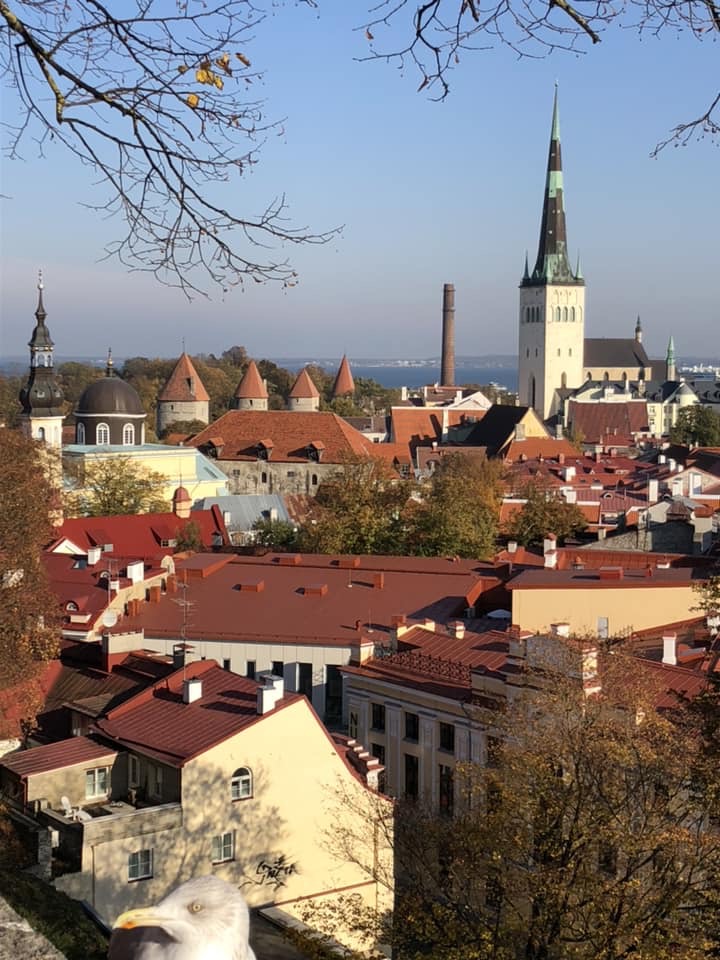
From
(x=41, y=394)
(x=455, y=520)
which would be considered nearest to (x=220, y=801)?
(x=455, y=520)

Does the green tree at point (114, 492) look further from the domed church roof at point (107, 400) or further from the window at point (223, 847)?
the window at point (223, 847)

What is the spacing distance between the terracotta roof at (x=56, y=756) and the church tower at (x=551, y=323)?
108 metres

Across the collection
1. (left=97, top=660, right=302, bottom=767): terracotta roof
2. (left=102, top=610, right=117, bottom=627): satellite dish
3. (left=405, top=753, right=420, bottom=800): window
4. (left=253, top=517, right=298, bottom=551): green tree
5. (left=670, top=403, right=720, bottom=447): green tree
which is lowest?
(left=405, top=753, right=420, bottom=800): window

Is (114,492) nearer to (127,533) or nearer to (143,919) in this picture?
(127,533)

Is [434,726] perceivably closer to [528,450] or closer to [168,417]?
[528,450]

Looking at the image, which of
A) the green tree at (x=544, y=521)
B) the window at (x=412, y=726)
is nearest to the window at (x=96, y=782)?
the window at (x=412, y=726)

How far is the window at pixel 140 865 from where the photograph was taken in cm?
1535

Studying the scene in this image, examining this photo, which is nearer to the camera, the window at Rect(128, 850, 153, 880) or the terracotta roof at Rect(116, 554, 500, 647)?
the window at Rect(128, 850, 153, 880)

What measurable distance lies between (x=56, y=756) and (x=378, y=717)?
6752 mm

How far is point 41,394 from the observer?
5281cm

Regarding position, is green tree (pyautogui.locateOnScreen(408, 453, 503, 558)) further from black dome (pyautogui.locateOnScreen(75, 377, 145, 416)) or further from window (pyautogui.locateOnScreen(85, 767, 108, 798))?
window (pyautogui.locateOnScreen(85, 767, 108, 798))

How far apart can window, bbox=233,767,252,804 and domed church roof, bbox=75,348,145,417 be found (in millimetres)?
42072

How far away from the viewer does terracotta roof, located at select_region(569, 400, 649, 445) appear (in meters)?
97.2

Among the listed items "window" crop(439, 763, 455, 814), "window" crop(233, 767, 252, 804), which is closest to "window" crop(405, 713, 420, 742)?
"window" crop(439, 763, 455, 814)
